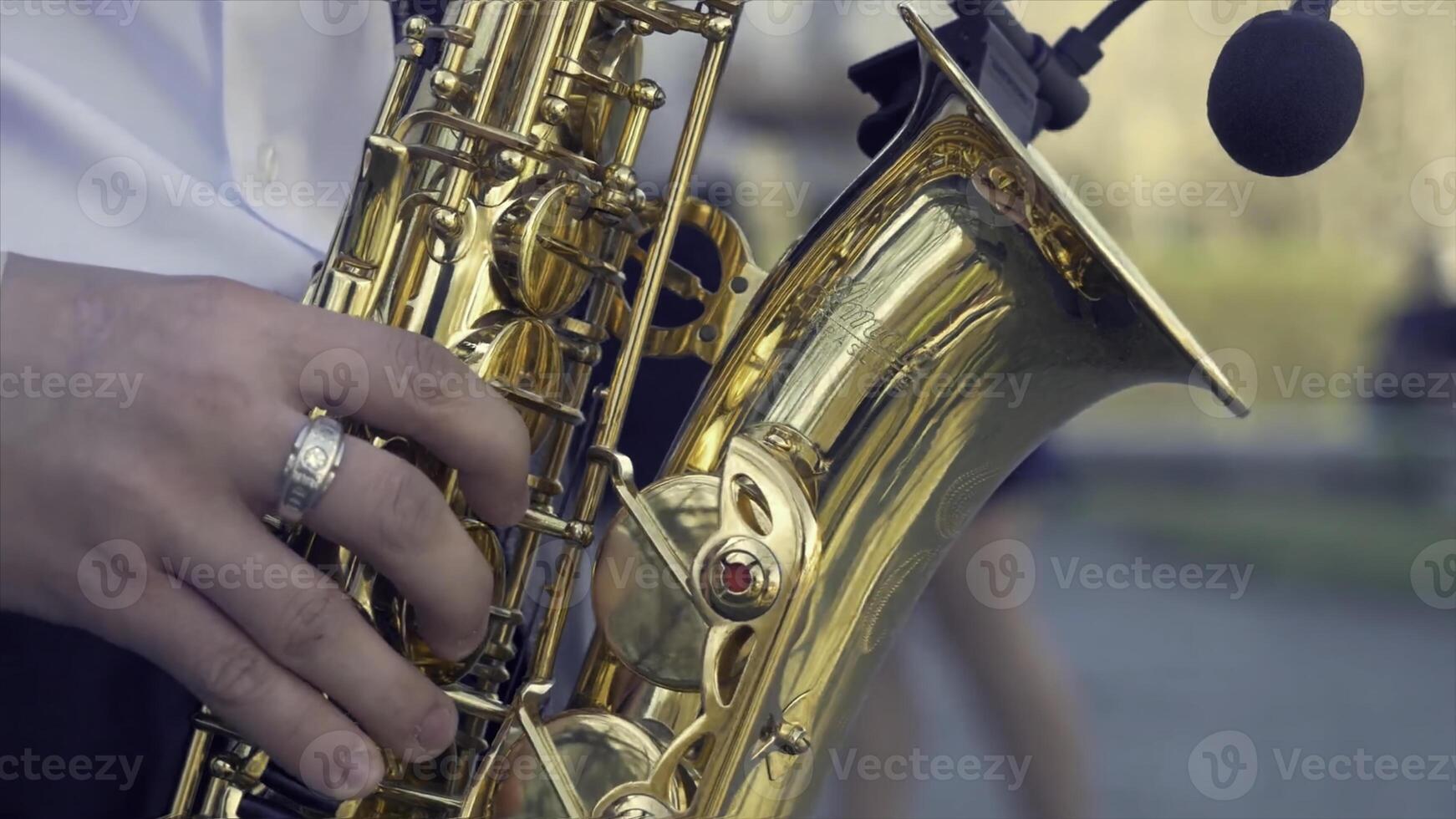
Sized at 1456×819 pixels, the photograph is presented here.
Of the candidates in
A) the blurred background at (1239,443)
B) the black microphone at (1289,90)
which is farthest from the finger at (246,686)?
the blurred background at (1239,443)

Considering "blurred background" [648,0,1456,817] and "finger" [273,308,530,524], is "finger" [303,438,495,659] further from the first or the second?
"blurred background" [648,0,1456,817]

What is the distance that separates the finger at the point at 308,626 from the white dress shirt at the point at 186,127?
14.4 inches

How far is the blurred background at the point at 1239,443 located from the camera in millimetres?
3377

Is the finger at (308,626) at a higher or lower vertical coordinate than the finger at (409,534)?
lower

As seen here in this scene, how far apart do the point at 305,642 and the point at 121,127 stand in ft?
1.77

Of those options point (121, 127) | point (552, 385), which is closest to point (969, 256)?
point (552, 385)

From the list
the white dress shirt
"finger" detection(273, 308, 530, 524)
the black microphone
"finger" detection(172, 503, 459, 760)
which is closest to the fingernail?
"finger" detection(172, 503, 459, 760)

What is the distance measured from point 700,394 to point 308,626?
0.35m

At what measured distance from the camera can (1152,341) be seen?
0.82m

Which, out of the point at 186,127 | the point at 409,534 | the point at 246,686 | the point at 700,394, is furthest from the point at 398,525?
the point at 186,127

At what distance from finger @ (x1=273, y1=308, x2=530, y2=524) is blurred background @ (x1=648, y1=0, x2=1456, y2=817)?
3.02ft

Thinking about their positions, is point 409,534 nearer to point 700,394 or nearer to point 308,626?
point 308,626

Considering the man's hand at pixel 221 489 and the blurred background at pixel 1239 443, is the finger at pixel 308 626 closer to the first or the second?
the man's hand at pixel 221 489

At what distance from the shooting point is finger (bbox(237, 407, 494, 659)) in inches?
23.9
